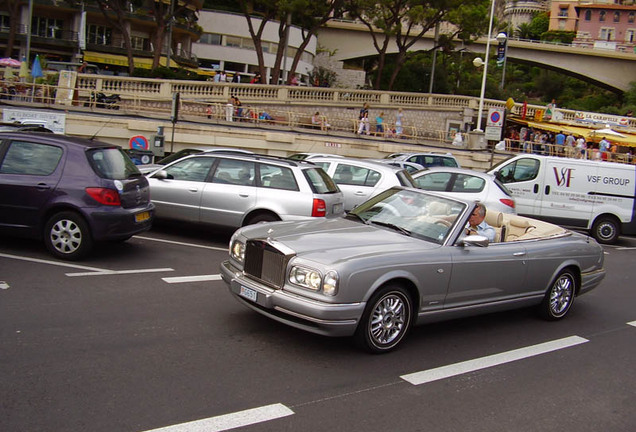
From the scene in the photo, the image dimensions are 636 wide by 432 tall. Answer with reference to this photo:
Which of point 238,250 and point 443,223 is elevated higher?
point 443,223

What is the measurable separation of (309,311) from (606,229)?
13.3m

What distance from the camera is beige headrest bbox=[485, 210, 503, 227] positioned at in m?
8.24

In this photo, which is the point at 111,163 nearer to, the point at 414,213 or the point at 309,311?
the point at 414,213

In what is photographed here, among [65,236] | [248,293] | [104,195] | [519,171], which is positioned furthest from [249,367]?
[519,171]

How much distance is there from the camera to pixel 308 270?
571 cm

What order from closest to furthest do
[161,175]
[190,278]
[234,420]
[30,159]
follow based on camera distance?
[234,420]
[190,278]
[30,159]
[161,175]

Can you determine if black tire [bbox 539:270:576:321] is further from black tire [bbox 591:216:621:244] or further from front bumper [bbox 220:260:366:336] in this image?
black tire [bbox 591:216:621:244]

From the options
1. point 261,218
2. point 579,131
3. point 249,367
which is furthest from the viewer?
point 579,131

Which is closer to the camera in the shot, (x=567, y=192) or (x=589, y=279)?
(x=589, y=279)

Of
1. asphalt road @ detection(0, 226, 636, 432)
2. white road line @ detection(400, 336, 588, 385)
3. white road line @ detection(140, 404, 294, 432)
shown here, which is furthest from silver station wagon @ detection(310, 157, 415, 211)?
white road line @ detection(140, 404, 294, 432)

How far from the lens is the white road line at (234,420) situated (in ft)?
13.9

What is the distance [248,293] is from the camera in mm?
6059

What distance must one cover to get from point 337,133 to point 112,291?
22.7m

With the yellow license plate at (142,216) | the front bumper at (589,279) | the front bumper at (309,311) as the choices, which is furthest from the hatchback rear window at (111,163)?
the front bumper at (589,279)
